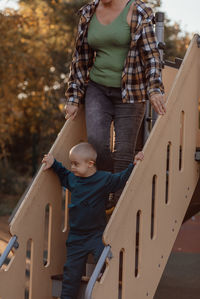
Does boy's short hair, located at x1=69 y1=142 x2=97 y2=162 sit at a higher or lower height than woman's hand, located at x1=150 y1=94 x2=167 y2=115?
lower

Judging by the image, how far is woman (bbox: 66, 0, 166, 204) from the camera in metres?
3.92

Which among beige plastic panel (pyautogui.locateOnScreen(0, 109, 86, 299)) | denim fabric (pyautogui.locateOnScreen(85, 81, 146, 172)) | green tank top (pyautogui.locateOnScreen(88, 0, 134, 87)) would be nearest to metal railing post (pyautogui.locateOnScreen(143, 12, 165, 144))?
beige plastic panel (pyautogui.locateOnScreen(0, 109, 86, 299))

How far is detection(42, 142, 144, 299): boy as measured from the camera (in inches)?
151

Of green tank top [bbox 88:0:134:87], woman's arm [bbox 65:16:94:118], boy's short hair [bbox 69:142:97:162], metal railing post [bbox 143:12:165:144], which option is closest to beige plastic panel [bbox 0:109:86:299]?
woman's arm [bbox 65:16:94:118]

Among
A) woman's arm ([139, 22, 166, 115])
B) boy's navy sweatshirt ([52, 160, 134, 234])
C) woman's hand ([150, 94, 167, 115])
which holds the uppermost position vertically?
woman's arm ([139, 22, 166, 115])

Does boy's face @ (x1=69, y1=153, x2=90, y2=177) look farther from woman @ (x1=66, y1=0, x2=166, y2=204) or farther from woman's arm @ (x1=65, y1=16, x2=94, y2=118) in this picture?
woman's arm @ (x1=65, y1=16, x2=94, y2=118)

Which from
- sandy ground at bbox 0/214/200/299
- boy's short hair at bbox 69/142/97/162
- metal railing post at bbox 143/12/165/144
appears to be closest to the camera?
boy's short hair at bbox 69/142/97/162

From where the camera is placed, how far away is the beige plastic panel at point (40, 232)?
12.7ft

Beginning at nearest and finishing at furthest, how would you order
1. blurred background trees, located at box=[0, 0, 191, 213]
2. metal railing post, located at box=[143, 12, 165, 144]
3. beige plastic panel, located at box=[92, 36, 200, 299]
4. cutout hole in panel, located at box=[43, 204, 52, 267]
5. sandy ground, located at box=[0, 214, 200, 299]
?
beige plastic panel, located at box=[92, 36, 200, 299]
cutout hole in panel, located at box=[43, 204, 52, 267]
metal railing post, located at box=[143, 12, 165, 144]
sandy ground, located at box=[0, 214, 200, 299]
blurred background trees, located at box=[0, 0, 191, 213]

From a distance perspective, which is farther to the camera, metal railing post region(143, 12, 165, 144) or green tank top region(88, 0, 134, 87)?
metal railing post region(143, 12, 165, 144)

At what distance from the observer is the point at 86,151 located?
382cm

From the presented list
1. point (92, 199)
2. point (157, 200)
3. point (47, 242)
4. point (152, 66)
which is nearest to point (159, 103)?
point (152, 66)

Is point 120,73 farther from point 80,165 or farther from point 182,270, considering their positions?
point 182,270

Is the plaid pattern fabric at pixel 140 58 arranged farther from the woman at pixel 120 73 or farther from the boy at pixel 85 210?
the boy at pixel 85 210
